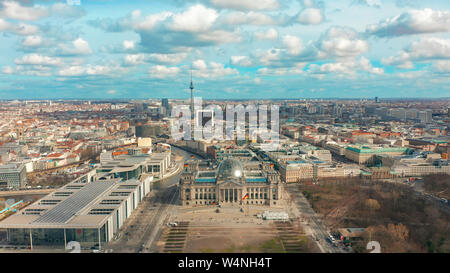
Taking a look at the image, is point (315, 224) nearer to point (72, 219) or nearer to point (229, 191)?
point (229, 191)

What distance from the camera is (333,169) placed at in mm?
31328

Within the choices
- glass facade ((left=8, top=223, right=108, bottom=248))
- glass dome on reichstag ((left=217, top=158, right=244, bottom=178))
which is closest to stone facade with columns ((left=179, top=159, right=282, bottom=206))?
glass dome on reichstag ((left=217, top=158, right=244, bottom=178))

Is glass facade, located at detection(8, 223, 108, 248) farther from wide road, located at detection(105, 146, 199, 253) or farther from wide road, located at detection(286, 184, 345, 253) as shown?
wide road, located at detection(286, 184, 345, 253)

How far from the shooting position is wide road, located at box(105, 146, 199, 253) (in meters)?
17.1

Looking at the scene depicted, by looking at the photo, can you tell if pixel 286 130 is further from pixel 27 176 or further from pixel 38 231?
pixel 38 231

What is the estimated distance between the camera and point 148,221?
2080 centimetres

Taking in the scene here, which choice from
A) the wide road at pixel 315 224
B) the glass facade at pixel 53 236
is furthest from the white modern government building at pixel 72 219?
the wide road at pixel 315 224

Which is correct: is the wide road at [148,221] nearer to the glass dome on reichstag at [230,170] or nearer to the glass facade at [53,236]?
the glass facade at [53,236]

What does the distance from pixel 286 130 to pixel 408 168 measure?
28.5m

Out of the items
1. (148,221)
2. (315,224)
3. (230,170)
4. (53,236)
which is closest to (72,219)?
(53,236)

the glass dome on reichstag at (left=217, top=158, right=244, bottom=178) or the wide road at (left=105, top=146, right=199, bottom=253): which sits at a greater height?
the glass dome on reichstag at (left=217, top=158, right=244, bottom=178)

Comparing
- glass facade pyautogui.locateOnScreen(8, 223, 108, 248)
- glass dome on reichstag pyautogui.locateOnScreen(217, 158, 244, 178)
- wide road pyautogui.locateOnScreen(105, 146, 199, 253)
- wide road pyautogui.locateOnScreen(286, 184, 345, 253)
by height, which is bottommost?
wide road pyautogui.locateOnScreen(105, 146, 199, 253)

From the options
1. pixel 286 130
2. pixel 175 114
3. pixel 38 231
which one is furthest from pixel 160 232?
pixel 175 114

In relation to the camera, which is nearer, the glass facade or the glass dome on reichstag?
the glass facade
